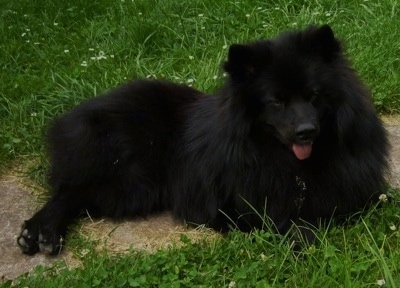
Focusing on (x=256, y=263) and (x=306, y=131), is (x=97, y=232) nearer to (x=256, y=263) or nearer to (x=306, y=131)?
(x=256, y=263)

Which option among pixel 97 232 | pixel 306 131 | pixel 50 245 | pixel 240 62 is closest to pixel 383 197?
pixel 306 131

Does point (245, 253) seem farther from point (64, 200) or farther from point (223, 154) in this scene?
point (64, 200)

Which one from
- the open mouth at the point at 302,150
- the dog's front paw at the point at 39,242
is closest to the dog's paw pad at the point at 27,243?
the dog's front paw at the point at 39,242

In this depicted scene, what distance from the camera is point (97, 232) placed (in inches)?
157

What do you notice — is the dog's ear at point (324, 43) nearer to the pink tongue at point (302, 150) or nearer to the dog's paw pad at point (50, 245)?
the pink tongue at point (302, 150)

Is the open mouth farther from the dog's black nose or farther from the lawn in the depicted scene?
the lawn

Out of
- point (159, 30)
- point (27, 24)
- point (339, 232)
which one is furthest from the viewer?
point (27, 24)

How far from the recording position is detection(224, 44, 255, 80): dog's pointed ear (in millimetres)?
3363

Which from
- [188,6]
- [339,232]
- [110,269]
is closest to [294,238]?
[339,232]

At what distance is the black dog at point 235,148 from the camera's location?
3.34 meters

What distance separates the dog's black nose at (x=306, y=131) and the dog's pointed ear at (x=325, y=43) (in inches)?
16.8

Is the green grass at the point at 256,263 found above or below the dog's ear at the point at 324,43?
below

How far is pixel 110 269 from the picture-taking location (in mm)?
3406

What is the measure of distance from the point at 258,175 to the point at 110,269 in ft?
3.14
